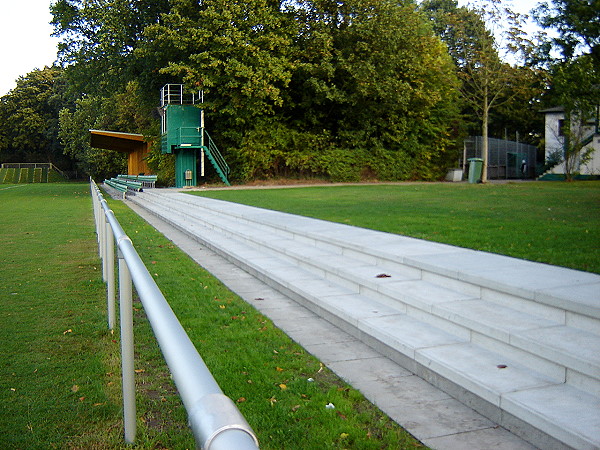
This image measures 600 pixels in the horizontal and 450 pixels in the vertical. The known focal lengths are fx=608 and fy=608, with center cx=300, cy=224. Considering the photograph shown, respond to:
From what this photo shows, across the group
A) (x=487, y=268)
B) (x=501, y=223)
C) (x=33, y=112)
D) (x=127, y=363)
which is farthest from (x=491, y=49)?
(x=33, y=112)

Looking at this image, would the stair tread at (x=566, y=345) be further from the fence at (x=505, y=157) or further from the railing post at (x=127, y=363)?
the fence at (x=505, y=157)

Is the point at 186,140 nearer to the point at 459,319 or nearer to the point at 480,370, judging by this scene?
the point at 459,319

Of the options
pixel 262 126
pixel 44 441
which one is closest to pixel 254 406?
pixel 44 441

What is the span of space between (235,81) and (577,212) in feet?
72.7

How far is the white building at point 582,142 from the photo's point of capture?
35.3 m

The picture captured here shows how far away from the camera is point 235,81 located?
103ft

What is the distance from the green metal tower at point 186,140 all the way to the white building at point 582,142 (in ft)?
67.9

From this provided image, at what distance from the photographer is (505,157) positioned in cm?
4362

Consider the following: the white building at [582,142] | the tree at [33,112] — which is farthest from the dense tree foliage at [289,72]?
the tree at [33,112]

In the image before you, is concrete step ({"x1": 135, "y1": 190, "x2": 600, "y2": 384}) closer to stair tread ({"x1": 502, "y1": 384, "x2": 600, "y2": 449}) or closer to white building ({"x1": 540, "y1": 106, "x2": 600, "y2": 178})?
stair tread ({"x1": 502, "y1": 384, "x2": 600, "y2": 449})

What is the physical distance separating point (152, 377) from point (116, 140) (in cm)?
3982

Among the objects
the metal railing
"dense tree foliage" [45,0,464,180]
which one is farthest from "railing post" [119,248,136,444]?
"dense tree foliage" [45,0,464,180]

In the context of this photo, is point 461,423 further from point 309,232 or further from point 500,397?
point 309,232

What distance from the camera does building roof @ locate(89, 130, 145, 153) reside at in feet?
125
